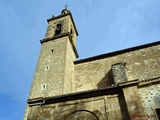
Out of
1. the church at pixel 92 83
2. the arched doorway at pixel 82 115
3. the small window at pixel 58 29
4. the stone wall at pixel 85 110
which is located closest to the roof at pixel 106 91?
the church at pixel 92 83

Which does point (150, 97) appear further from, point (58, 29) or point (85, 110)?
A: point (58, 29)

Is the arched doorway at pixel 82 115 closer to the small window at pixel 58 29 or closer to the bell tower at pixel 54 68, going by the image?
the bell tower at pixel 54 68

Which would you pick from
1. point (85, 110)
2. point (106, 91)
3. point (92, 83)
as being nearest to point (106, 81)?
point (92, 83)

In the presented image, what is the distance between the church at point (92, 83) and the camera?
540 cm

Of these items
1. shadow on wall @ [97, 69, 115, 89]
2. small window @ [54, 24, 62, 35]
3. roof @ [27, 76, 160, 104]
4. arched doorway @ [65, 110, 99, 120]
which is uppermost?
small window @ [54, 24, 62, 35]

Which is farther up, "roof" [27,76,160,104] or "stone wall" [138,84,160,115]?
"roof" [27,76,160,104]

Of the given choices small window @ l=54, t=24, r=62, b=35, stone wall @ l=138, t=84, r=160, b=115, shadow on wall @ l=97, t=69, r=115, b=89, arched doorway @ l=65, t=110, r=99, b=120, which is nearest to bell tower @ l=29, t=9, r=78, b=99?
small window @ l=54, t=24, r=62, b=35

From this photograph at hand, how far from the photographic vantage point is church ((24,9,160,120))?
213 inches

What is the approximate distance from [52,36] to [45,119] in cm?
1263

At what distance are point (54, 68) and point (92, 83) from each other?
3.13 metres

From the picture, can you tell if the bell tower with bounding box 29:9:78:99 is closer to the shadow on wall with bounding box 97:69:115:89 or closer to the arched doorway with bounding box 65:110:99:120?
the shadow on wall with bounding box 97:69:115:89

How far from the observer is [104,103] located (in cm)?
566

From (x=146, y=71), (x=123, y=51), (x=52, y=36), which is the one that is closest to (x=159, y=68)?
(x=146, y=71)

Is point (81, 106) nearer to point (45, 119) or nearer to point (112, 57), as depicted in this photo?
point (45, 119)
